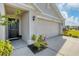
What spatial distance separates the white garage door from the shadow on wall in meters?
0.21

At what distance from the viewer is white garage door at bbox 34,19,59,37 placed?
4.43 meters

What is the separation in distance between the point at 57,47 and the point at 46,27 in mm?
946

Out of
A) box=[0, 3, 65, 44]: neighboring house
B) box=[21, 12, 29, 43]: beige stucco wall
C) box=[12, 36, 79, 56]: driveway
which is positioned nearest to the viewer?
box=[12, 36, 79, 56]: driveway

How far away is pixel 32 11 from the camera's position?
4840 millimetres

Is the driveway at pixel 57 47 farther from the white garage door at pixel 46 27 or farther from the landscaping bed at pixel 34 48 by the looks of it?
the white garage door at pixel 46 27

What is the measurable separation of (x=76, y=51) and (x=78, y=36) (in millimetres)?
595

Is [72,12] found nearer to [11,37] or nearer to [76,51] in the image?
[76,51]

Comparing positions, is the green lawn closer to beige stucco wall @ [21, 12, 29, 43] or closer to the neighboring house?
the neighboring house

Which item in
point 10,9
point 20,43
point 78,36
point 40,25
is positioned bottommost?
point 20,43

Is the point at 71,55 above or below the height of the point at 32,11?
below

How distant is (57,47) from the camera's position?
181 inches

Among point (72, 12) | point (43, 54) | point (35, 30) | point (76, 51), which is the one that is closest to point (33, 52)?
point (43, 54)

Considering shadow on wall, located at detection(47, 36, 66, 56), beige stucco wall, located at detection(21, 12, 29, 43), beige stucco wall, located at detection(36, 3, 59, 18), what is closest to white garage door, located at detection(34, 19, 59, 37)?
shadow on wall, located at detection(47, 36, 66, 56)

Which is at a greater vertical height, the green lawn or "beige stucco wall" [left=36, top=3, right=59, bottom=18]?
"beige stucco wall" [left=36, top=3, right=59, bottom=18]
